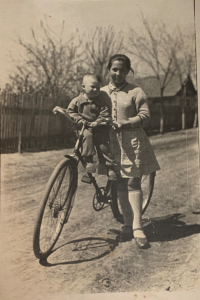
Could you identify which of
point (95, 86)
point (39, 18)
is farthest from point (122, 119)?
point (39, 18)

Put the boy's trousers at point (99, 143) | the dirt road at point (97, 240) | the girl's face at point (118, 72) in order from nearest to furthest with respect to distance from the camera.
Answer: the dirt road at point (97, 240), the boy's trousers at point (99, 143), the girl's face at point (118, 72)

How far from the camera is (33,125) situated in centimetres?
272

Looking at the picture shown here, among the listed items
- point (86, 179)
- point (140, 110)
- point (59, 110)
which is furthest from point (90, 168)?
point (140, 110)

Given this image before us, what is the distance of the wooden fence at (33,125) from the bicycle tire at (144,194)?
1.39 ft

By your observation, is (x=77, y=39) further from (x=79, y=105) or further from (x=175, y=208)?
(x=175, y=208)


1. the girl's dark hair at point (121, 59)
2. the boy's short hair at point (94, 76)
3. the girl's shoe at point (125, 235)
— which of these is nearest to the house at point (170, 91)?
the girl's dark hair at point (121, 59)

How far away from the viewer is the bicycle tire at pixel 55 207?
2.53 metres

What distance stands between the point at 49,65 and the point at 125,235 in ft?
5.44

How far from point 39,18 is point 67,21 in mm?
256

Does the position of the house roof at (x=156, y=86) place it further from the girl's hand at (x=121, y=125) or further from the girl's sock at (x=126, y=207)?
the girl's sock at (x=126, y=207)

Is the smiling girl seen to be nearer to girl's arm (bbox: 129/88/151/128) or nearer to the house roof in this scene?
girl's arm (bbox: 129/88/151/128)

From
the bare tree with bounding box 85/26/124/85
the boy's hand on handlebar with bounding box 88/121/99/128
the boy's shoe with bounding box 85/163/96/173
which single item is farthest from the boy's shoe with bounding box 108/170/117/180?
the bare tree with bounding box 85/26/124/85

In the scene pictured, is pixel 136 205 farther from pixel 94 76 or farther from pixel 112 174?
pixel 94 76

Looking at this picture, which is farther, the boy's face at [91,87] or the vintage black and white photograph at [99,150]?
the boy's face at [91,87]
